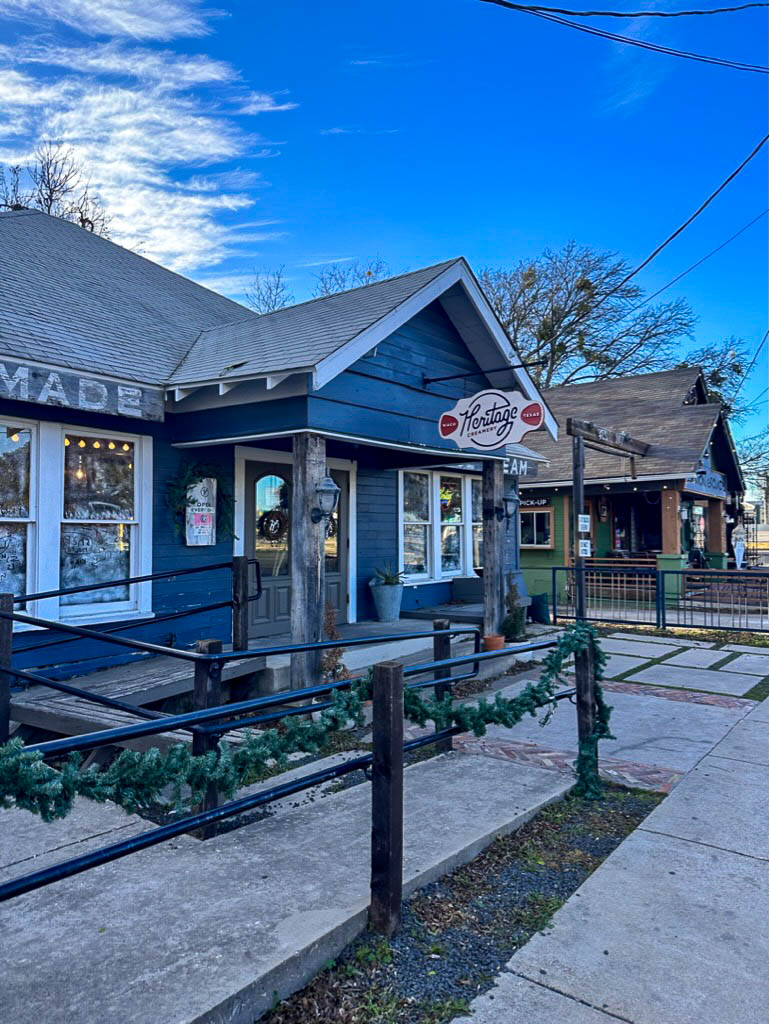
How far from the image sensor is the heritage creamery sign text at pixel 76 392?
512 centimetres

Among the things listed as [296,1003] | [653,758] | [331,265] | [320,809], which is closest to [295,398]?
[320,809]

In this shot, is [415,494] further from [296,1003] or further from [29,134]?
[29,134]

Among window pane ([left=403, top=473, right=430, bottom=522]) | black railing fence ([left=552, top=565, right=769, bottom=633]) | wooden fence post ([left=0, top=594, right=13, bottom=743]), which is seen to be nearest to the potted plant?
window pane ([left=403, top=473, right=430, bottom=522])

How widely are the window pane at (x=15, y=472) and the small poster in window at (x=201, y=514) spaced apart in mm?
1581

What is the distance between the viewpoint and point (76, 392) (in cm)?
554

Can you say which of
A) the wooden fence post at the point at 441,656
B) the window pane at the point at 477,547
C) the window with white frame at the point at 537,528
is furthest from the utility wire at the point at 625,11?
the window with white frame at the point at 537,528

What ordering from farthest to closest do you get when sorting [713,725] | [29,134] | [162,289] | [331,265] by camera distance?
[331,265], [29,134], [162,289], [713,725]

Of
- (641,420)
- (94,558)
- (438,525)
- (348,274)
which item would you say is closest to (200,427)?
(94,558)

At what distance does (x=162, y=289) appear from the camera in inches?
374

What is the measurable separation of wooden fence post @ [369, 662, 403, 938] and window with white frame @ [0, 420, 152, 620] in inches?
147

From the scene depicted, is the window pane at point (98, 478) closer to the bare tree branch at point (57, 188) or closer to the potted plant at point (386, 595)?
the potted plant at point (386, 595)

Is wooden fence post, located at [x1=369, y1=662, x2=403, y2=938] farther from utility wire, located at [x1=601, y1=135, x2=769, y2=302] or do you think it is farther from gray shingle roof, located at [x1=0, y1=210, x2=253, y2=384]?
utility wire, located at [x1=601, y1=135, x2=769, y2=302]

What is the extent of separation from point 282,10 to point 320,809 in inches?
338

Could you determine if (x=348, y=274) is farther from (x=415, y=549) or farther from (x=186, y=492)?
(x=186, y=492)
